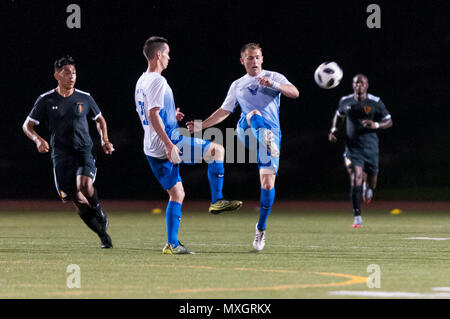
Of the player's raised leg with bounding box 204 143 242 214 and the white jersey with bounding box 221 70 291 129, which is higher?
the white jersey with bounding box 221 70 291 129

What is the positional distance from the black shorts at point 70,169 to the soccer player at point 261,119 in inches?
58.7

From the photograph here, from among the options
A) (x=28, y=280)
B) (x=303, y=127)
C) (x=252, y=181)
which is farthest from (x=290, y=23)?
(x=28, y=280)

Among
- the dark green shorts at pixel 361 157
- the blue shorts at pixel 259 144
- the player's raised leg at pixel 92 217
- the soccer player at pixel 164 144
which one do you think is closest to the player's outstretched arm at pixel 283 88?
the blue shorts at pixel 259 144

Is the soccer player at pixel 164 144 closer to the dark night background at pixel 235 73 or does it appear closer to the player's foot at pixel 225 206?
the player's foot at pixel 225 206

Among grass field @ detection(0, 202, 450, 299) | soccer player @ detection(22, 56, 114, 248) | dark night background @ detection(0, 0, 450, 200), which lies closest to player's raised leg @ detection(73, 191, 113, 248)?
soccer player @ detection(22, 56, 114, 248)

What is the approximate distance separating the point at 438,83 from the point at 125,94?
10.4 m

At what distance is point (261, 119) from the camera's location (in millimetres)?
11211

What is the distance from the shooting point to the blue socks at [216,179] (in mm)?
10352

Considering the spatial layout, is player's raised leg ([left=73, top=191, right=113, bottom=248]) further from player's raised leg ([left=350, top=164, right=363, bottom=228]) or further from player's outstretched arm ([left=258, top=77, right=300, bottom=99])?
player's raised leg ([left=350, top=164, right=363, bottom=228])

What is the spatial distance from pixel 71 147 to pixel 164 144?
1830 mm

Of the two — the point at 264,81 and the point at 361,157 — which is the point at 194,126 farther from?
the point at 361,157

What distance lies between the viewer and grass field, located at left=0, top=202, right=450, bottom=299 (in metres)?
7.03

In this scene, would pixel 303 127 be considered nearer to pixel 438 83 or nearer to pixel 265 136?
pixel 438 83

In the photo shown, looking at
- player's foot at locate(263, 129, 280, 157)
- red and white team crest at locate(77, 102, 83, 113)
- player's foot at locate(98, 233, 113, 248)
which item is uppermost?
red and white team crest at locate(77, 102, 83, 113)
